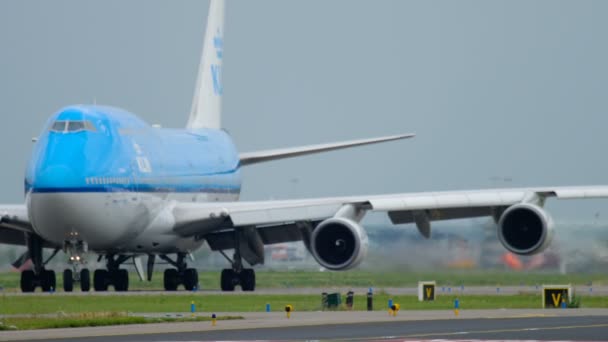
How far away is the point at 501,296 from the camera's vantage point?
48.7 metres

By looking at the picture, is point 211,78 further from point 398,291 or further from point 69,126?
point 69,126

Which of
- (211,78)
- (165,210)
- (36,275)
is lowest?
(36,275)

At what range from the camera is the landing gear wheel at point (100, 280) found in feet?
170

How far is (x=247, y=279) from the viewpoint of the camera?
51.9 meters

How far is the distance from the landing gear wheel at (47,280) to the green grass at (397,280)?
543cm

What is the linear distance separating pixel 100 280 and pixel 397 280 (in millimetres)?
10417

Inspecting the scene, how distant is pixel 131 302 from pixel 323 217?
7442mm

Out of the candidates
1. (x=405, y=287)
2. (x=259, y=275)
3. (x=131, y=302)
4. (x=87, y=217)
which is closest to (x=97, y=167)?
(x=87, y=217)

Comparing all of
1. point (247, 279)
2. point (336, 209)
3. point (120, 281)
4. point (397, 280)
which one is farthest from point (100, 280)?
point (397, 280)

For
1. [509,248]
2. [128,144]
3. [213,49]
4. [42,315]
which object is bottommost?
[42,315]

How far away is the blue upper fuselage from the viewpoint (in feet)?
152

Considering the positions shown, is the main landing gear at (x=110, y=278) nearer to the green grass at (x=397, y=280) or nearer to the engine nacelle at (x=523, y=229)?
the green grass at (x=397, y=280)

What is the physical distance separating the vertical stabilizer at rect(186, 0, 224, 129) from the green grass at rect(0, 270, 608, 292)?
20.2ft

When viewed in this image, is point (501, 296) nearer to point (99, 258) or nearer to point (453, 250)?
point (453, 250)
